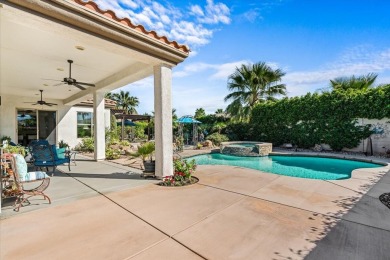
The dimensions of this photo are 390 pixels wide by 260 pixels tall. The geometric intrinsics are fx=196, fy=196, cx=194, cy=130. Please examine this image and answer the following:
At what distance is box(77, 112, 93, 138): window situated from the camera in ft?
45.2

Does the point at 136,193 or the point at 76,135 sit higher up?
the point at 76,135

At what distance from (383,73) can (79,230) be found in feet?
61.3

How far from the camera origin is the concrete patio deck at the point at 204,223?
2309mm

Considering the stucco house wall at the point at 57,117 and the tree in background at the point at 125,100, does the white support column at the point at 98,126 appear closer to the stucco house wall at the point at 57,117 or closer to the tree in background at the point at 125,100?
the stucco house wall at the point at 57,117

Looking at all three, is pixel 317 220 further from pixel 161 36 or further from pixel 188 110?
pixel 188 110

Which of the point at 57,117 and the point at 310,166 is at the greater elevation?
the point at 57,117

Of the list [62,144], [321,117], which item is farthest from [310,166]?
[62,144]

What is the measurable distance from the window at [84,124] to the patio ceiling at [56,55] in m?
4.70

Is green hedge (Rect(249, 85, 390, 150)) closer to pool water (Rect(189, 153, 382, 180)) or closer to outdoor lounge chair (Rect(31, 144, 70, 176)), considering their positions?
pool water (Rect(189, 153, 382, 180))

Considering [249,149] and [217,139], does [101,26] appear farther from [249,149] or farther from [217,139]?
[217,139]

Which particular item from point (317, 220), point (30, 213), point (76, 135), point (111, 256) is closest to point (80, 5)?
point (30, 213)

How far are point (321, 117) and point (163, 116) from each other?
12.6 metres

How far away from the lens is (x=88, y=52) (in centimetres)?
528

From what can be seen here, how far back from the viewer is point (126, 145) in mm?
12453
